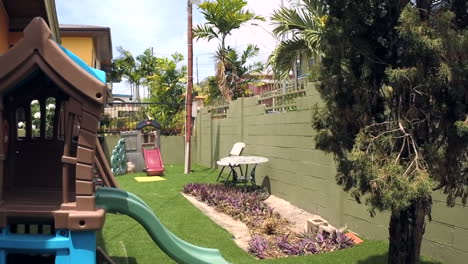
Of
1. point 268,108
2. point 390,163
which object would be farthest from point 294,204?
point 390,163

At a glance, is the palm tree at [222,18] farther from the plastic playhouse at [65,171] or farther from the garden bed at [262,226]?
the plastic playhouse at [65,171]

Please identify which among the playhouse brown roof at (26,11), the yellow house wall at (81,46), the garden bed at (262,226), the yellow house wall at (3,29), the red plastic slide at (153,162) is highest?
the yellow house wall at (81,46)

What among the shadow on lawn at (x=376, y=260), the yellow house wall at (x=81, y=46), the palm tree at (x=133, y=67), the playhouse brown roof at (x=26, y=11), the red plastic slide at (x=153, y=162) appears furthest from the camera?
the palm tree at (x=133, y=67)

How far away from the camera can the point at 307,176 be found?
28.9ft

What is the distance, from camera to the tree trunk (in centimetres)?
409

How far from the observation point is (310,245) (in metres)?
6.55

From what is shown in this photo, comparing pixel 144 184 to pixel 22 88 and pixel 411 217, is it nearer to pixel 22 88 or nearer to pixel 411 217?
pixel 22 88

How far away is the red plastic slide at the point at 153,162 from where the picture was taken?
15.0 metres

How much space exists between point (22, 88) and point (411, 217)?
3981mm

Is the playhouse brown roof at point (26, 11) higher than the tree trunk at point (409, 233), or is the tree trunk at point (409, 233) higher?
Answer: the playhouse brown roof at point (26, 11)

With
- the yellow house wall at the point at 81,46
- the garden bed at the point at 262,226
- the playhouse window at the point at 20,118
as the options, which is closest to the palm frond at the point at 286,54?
the garden bed at the point at 262,226

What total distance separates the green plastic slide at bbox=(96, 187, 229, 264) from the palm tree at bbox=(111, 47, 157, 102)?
34478 millimetres

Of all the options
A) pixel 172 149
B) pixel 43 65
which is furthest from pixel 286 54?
pixel 172 149

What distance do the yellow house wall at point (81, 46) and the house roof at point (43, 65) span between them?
11494mm
